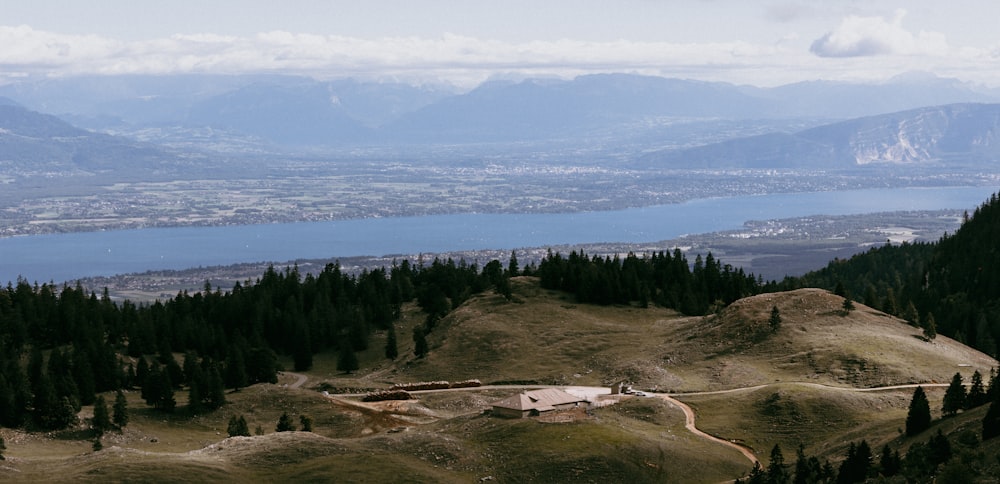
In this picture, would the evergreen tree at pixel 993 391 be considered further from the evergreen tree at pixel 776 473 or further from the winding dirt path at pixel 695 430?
the winding dirt path at pixel 695 430

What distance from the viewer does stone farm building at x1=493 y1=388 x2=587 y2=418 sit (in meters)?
99.3

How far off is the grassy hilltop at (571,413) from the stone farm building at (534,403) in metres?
1.75

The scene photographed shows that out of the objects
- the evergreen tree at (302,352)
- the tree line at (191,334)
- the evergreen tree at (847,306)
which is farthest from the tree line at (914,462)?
the evergreen tree at (302,352)

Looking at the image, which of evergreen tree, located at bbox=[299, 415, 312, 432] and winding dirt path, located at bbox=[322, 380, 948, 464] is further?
evergreen tree, located at bbox=[299, 415, 312, 432]

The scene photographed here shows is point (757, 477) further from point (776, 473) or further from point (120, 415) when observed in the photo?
point (120, 415)

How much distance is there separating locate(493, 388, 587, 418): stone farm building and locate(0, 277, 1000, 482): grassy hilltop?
175 centimetres

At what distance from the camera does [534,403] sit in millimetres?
101000

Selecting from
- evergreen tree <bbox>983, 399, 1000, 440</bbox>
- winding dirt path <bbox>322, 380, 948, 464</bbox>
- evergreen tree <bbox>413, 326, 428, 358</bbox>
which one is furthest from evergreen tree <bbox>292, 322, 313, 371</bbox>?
evergreen tree <bbox>983, 399, 1000, 440</bbox>

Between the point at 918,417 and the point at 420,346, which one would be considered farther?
the point at 420,346

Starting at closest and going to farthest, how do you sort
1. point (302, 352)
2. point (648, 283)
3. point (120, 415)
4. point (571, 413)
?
point (571, 413) < point (120, 415) < point (302, 352) < point (648, 283)

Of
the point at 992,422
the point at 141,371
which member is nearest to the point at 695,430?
the point at 992,422

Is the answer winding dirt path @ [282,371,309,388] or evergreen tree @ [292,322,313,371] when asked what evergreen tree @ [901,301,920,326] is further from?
evergreen tree @ [292,322,313,371]

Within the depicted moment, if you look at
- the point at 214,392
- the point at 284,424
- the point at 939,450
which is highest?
the point at 939,450

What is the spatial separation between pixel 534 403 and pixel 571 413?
323 centimetres
